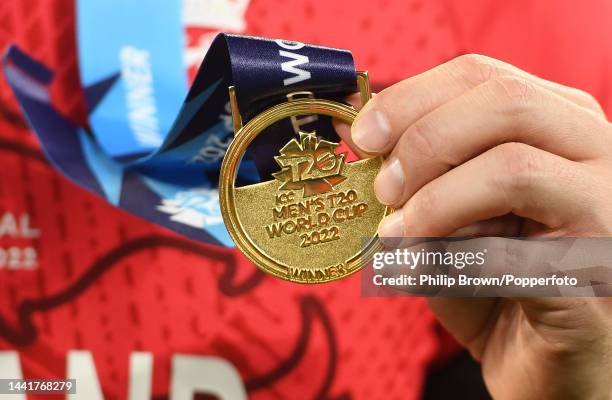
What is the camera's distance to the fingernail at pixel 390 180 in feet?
1.95

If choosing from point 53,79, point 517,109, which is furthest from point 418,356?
point 53,79

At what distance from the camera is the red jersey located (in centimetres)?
106

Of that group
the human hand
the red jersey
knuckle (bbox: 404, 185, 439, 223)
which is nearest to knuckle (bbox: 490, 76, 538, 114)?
the human hand

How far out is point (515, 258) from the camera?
64 cm

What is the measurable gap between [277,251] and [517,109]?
0.26 metres

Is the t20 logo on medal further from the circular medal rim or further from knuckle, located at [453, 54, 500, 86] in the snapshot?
knuckle, located at [453, 54, 500, 86]

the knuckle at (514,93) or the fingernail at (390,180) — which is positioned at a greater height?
the knuckle at (514,93)

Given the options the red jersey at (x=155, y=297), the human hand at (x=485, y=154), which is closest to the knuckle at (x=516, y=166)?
the human hand at (x=485, y=154)

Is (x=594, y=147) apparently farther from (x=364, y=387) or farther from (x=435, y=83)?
(x=364, y=387)

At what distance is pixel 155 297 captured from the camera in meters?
1.09

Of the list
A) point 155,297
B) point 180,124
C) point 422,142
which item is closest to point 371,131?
point 422,142

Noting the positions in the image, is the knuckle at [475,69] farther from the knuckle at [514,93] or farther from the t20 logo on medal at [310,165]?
the t20 logo on medal at [310,165]

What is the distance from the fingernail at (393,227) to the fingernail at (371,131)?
7 cm

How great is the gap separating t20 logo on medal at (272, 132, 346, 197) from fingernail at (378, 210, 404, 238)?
0.06 m
